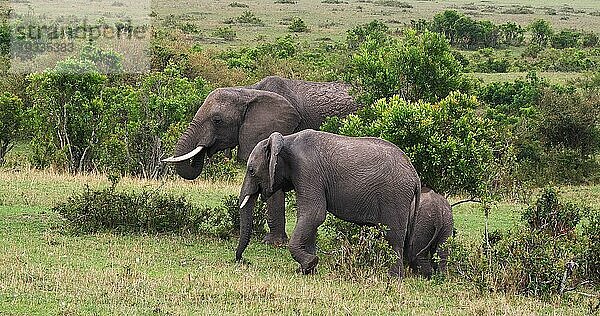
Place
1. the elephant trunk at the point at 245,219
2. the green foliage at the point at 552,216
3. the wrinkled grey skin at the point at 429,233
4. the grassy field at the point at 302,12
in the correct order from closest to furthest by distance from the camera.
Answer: the elephant trunk at the point at 245,219 → the wrinkled grey skin at the point at 429,233 → the green foliage at the point at 552,216 → the grassy field at the point at 302,12

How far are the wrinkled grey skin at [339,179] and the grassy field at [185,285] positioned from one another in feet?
2.38

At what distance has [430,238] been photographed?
43.7ft

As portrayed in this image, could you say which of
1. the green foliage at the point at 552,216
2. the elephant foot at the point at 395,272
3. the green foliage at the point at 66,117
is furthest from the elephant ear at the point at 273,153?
the green foliage at the point at 66,117

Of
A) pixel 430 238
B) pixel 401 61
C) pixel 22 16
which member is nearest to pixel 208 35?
pixel 22 16

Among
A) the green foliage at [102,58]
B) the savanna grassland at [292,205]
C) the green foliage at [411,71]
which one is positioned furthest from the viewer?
the green foliage at [102,58]

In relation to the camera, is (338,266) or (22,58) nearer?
(338,266)

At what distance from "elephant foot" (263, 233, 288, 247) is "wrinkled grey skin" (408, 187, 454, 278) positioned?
210 cm

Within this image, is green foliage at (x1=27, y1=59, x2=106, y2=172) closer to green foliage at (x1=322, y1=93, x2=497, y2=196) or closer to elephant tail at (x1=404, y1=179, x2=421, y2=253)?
green foliage at (x1=322, y1=93, x2=497, y2=196)

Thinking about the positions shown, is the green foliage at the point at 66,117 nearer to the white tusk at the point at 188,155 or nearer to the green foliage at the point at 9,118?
the green foliage at the point at 9,118

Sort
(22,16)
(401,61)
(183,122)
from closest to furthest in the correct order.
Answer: (401,61) → (183,122) → (22,16)

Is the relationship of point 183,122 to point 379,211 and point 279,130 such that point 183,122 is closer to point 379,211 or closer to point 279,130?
point 279,130

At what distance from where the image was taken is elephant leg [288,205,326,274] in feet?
39.2

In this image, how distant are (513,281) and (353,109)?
562cm

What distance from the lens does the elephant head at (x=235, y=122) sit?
14.4 meters
